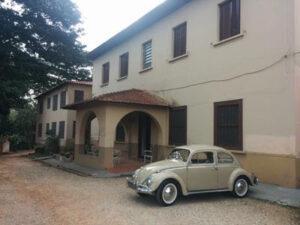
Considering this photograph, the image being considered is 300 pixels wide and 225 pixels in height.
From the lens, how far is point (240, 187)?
10539 mm

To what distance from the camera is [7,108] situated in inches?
1152

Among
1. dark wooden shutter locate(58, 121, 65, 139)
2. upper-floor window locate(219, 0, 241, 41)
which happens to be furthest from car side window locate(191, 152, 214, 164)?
dark wooden shutter locate(58, 121, 65, 139)

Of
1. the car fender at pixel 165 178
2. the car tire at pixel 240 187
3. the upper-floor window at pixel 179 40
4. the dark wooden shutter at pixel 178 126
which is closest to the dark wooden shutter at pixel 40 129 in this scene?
the dark wooden shutter at pixel 178 126

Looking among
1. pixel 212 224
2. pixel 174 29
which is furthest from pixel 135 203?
pixel 174 29

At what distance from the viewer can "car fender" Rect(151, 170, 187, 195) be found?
31.0ft

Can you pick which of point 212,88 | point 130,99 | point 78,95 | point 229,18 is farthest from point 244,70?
point 78,95

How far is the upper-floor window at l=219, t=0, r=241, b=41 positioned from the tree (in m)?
16.5

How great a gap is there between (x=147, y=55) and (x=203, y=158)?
405 inches

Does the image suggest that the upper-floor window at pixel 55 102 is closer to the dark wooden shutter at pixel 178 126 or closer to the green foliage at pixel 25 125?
the green foliage at pixel 25 125

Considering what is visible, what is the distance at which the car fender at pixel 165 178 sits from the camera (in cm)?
944

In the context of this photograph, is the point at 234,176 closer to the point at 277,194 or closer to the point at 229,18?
the point at 277,194

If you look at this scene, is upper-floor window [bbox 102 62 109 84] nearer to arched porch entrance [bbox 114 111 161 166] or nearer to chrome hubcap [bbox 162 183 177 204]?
arched porch entrance [bbox 114 111 161 166]

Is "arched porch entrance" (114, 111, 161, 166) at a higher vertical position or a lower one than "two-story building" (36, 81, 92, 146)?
lower

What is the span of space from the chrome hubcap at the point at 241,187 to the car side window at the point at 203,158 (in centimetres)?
99
